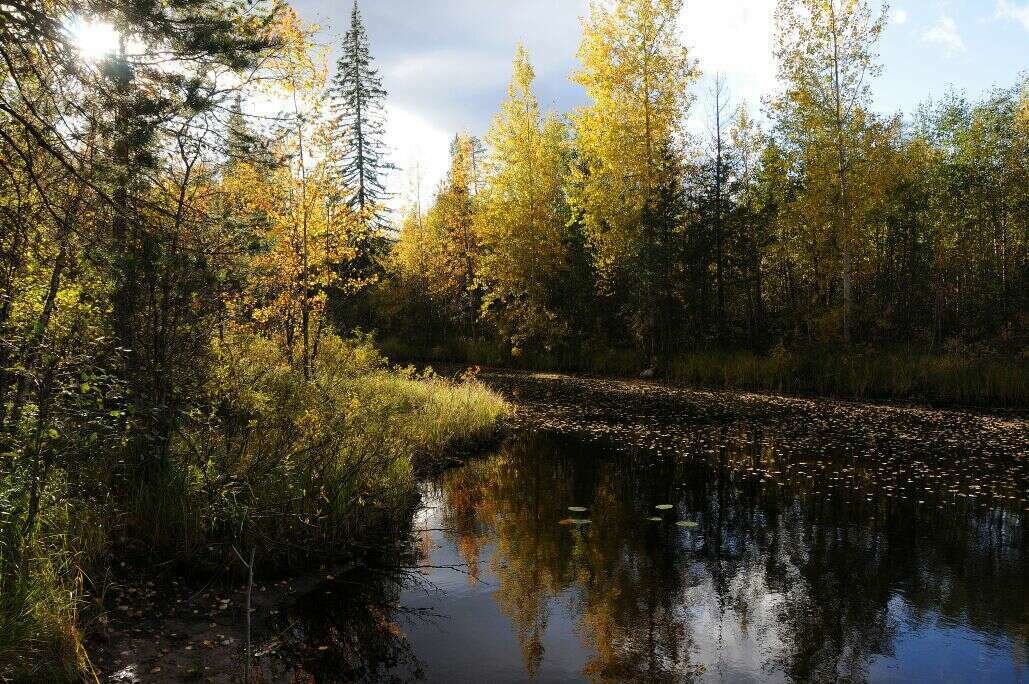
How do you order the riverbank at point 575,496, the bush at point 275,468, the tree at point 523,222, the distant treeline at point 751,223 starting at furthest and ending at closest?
the tree at point 523,222, the distant treeline at point 751,223, the bush at point 275,468, the riverbank at point 575,496

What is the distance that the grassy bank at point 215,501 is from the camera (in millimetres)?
3662

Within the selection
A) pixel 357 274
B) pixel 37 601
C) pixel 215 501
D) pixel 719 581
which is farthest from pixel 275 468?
pixel 357 274

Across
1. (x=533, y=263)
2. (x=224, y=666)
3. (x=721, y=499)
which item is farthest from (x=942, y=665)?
(x=533, y=263)

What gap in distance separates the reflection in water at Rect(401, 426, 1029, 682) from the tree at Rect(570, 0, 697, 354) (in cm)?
1188

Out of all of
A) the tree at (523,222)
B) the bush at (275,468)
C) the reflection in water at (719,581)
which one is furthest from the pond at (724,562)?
the tree at (523,222)

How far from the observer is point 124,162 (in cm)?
393

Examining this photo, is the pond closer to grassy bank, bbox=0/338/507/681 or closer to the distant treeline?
grassy bank, bbox=0/338/507/681

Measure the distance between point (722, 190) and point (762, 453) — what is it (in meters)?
12.9

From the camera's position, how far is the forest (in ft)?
13.0

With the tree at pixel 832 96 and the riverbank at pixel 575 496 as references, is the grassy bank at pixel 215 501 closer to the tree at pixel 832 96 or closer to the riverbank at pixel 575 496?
the riverbank at pixel 575 496

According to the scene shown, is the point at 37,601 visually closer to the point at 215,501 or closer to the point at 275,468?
the point at 215,501

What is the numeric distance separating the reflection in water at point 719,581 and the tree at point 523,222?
15.0 meters

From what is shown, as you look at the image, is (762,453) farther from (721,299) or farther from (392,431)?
(721,299)

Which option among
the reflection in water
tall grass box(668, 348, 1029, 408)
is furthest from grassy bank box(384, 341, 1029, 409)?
the reflection in water
